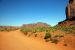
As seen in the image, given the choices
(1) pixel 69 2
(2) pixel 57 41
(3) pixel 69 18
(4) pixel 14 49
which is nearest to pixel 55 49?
(4) pixel 14 49

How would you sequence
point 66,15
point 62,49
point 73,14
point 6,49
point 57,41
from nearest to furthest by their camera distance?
point 6,49, point 62,49, point 57,41, point 73,14, point 66,15

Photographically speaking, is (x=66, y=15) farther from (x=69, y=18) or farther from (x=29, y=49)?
(x=29, y=49)

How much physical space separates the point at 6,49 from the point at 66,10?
66.8 metres

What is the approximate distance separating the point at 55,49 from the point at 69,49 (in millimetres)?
1373

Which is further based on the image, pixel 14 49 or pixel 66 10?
pixel 66 10

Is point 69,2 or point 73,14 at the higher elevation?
point 69,2

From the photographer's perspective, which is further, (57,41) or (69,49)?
(57,41)

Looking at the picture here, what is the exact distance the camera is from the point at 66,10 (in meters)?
75.2

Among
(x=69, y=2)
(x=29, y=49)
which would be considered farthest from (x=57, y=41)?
(x=69, y=2)

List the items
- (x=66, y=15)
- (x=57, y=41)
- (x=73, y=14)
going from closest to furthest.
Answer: (x=57, y=41) → (x=73, y=14) → (x=66, y=15)

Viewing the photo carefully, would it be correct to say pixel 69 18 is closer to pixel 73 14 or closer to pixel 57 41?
pixel 73 14

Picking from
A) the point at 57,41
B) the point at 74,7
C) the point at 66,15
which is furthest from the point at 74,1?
the point at 57,41

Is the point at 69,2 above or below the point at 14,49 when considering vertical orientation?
above

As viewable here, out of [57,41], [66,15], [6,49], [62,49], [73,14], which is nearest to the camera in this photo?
[6,49]
